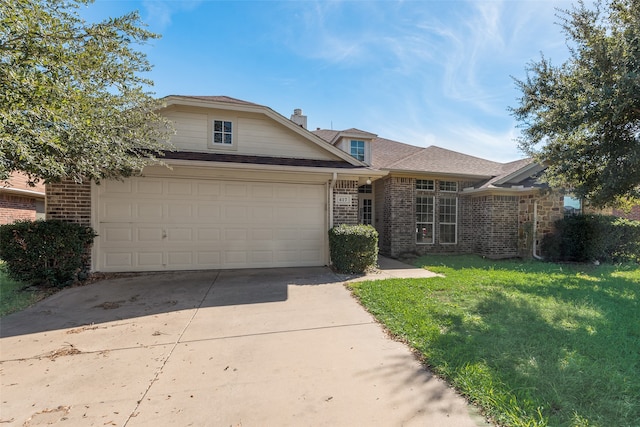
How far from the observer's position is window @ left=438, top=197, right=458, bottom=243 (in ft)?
39.3

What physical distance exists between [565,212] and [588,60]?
7325mm

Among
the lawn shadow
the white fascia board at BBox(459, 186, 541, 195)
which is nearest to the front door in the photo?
the white fascia board at BBox(459, 186, 541, 195)

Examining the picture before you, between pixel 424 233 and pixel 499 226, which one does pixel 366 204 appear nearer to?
pixel 424 233

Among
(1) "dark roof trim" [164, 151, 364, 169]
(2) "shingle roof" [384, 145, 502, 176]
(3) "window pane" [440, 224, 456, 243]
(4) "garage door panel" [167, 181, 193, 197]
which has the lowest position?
(3) "window pane" [440, 224, 456, 243]

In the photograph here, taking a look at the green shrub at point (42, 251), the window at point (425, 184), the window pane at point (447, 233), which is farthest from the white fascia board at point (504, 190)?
the green shrub at point (42, 251)

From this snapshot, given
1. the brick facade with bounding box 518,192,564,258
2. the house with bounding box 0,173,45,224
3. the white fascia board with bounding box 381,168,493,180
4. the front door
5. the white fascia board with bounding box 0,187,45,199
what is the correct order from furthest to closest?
the front door, the house with bounding box 0,173,45,224, the white fascia board with bounding box 0,187,45,199, the brick facade with bounding box 518,192,564,258, the white fascia board with bounding box 381,168,493,180

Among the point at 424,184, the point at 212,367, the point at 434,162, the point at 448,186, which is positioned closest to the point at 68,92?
the point at 212,367

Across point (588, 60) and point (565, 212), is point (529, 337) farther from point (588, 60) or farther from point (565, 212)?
point (565, 212)

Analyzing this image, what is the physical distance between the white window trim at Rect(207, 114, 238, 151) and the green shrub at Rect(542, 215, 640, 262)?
11472 mm

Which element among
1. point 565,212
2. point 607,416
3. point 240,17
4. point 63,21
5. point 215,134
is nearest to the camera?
point 607,416

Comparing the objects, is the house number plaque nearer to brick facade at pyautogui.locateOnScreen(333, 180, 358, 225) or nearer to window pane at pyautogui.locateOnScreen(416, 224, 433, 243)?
brick facade at pyautogui.locateOnScreen(333, 180, 358, 225)

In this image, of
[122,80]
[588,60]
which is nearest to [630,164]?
[588,60]

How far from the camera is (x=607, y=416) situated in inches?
89.7

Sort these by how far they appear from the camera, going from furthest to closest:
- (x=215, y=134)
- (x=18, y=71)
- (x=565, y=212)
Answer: (x=565, y=212) → (x=215, y=134) → (x=18, y=71)
